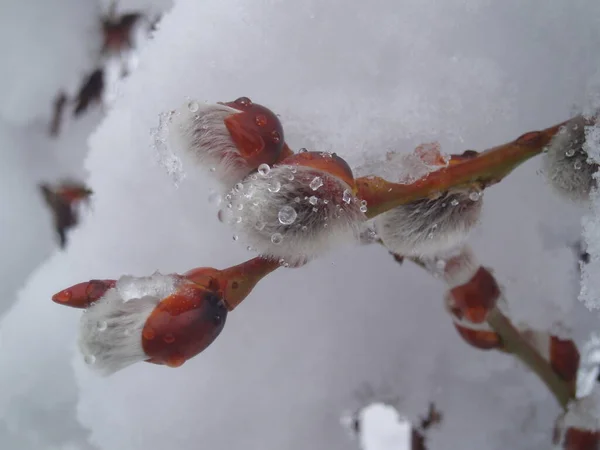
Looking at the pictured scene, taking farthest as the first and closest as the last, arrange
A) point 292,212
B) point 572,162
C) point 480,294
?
point 480,294, point 572,162, point 292,212

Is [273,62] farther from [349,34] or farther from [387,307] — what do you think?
[387,307]

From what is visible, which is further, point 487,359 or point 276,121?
point 487,359

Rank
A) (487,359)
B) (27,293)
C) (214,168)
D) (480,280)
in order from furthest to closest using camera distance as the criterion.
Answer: (27,293) < (487,359) < (480,280) < (214,168)

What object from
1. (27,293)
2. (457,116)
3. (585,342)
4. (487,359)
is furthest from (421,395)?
(27,293)

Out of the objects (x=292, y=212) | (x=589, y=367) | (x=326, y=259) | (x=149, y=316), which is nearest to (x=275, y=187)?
(x=292, y=212)

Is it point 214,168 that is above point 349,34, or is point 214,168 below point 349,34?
below

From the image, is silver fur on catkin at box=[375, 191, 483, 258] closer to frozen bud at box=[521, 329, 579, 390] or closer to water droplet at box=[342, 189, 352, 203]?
water droplet at box=[342, 189, 352, 203]

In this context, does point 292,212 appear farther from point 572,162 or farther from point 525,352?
point 525,352
